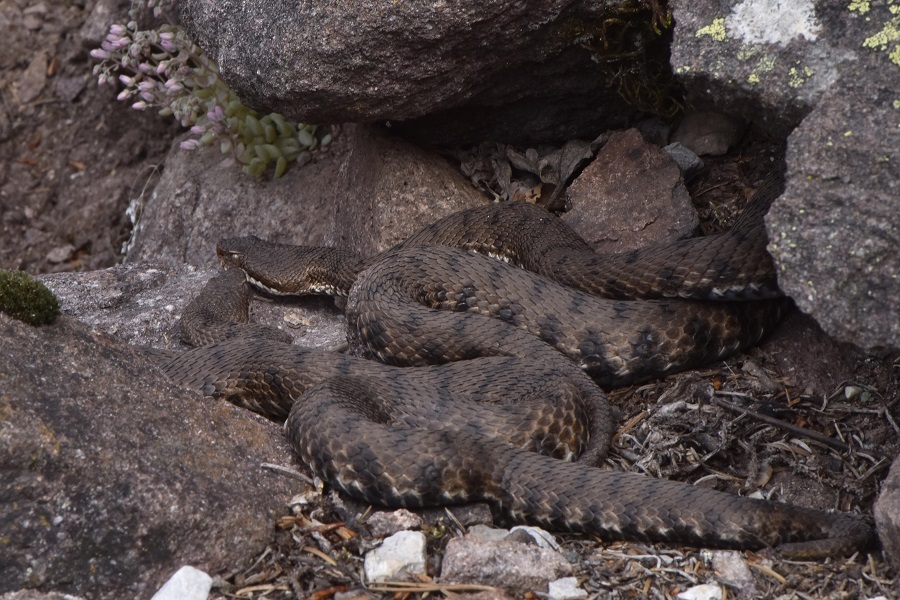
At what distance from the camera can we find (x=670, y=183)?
22.6ft

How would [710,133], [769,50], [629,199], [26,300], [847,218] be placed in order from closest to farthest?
[847,218], [26,300], [769,50], [629,199], [710,133]

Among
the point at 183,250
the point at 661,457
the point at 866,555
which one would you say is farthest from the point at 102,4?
the point at 866,555

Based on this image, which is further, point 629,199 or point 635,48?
point 629,199

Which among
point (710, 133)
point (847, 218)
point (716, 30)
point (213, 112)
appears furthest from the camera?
point (213, 112)

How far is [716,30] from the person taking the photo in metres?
5.26

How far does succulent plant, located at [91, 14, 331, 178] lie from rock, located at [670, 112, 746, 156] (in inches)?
117

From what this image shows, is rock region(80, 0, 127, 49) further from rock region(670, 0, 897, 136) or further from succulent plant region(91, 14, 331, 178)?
rock region(670, 0, 897, 136)

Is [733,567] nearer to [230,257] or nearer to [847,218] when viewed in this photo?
[847,218]

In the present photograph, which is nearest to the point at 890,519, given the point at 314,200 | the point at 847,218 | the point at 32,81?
the point at 847,218

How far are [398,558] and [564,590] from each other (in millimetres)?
714

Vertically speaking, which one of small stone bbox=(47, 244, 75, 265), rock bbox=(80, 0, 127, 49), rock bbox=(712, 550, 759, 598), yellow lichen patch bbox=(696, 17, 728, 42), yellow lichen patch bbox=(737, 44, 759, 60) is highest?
yellow lichen patch bbox=(696, 17, 728, 42)

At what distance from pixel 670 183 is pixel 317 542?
3.76 metres

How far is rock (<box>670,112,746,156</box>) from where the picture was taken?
7074 mm

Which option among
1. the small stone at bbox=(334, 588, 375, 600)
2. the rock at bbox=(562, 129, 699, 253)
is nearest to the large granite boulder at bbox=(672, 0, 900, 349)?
the rock at bbox=(562, 129, 699, 253)
